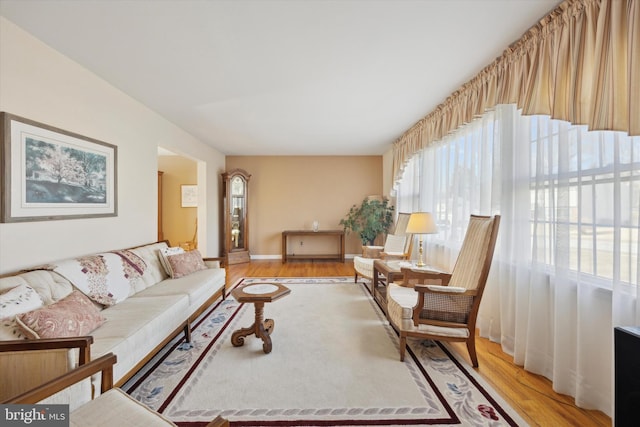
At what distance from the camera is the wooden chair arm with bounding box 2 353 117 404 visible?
3.10 feet

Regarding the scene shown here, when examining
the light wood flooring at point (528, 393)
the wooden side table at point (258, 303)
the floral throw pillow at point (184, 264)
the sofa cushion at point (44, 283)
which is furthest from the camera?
the floral throw pillow at point (184, 264)

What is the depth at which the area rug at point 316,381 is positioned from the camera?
5.07ft

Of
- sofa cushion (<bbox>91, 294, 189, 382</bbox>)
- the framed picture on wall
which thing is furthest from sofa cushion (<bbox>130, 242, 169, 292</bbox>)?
the framed picture on wall

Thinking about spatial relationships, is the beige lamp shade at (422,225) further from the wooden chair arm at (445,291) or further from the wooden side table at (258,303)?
the wooden side table at (258,303)

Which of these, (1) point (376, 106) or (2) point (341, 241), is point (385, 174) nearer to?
(2) point (341, 241)

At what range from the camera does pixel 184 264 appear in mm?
3137

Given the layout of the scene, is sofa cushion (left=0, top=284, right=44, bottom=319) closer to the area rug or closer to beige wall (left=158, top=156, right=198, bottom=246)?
the area rug

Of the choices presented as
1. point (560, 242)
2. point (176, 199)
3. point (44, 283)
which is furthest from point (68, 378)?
point (176, 199)

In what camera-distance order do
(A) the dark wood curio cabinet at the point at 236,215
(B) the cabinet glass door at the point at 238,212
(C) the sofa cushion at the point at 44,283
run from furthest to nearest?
1. (B) the cabinet glass door at the point at 238,212
2. (A) the dark wood curio cabinet at the point at 236,215
3. (C) the sofa cushion at the point at 44,283

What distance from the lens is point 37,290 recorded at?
5.72 ft

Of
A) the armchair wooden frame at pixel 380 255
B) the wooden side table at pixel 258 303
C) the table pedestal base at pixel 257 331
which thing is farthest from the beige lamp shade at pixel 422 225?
the table pedestal base at pixel 257 331

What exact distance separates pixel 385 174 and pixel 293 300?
12.4 ft

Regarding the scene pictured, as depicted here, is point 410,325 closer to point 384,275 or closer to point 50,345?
point 384,275

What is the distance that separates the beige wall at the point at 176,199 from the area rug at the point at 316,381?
13.7 ft
